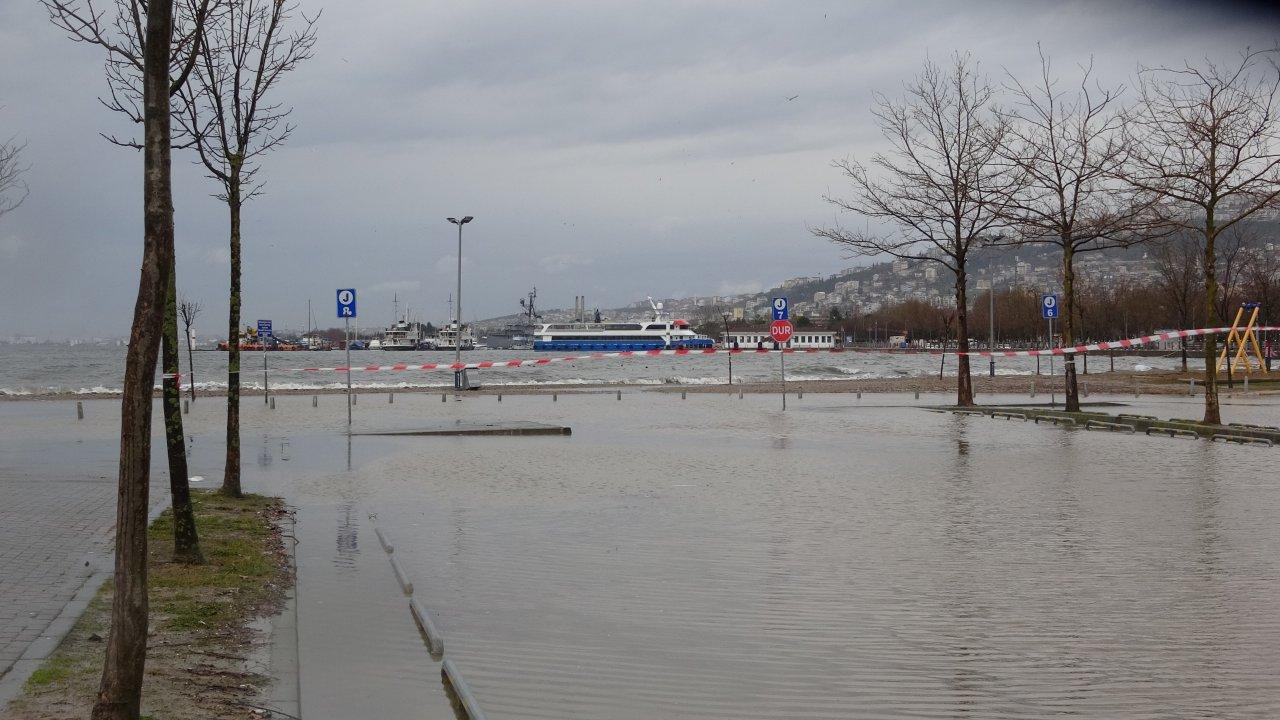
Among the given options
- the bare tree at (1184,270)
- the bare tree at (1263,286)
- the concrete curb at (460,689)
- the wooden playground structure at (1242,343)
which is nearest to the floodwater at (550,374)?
the bare tree at (1184,270)

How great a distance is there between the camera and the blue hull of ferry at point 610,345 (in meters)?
141

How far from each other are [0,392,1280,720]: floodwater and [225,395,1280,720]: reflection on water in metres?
0.03

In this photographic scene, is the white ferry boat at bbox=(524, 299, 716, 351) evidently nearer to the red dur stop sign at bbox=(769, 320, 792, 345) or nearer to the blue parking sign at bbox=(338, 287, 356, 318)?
the red dur stop sign at bbox=(769, 320, 792, 345)

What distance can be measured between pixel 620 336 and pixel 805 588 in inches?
5262

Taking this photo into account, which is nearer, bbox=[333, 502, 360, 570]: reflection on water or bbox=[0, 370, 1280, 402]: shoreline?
bbox=[333, 502, 360, 570]: reflection on water

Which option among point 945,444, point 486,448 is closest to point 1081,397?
point 945,444

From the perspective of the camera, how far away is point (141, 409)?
18.1ft

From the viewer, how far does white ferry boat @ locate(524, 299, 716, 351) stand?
142m

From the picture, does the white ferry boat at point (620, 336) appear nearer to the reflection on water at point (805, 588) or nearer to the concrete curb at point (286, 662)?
the reflection on water at point (805, 588)

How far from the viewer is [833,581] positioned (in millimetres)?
9094

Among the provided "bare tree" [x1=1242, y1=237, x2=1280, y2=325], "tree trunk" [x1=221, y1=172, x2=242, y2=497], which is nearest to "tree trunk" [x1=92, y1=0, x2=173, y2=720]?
"tree trunk" [x1=221, y1=172, x2=242, y2=497]

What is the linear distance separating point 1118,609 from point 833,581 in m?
2.07

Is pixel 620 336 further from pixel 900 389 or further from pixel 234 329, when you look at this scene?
pixel 234 329

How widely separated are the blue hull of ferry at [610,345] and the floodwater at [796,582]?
120m
